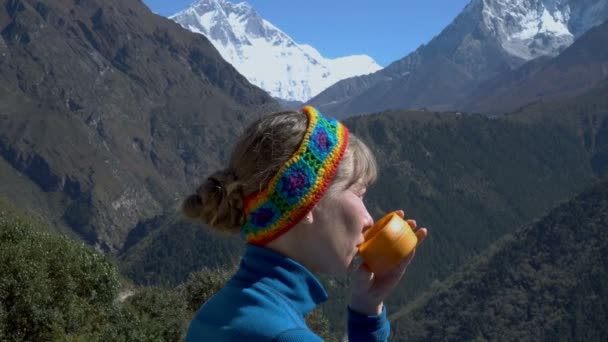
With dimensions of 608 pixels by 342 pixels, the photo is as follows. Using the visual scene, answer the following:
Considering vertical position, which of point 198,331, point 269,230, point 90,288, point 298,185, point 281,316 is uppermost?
point 298,185

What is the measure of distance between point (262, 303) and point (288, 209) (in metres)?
0.57

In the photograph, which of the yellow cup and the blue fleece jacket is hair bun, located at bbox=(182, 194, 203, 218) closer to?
the blue fleece jacket

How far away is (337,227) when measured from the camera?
13.0ft

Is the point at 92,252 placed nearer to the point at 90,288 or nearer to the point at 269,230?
the point at 90,288

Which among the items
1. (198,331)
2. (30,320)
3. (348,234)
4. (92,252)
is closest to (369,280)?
(348,234)

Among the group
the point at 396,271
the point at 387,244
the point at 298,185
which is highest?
the point at 298,185

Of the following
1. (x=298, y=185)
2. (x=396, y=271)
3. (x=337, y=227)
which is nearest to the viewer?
(x=298, y=185)

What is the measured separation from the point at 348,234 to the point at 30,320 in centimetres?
2743

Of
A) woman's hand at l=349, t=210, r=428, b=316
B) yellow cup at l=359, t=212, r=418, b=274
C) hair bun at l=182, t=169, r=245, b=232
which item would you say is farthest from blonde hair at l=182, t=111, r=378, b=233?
woman's hand at l=349, t=210, r=428, b=316

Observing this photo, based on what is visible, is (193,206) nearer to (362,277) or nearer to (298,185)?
(298,185)

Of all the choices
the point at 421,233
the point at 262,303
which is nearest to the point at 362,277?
the point at 421,233

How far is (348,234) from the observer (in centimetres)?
400

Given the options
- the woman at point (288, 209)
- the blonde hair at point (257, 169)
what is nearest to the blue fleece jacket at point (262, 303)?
the woman at point (288, 209)

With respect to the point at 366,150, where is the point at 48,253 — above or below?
below
